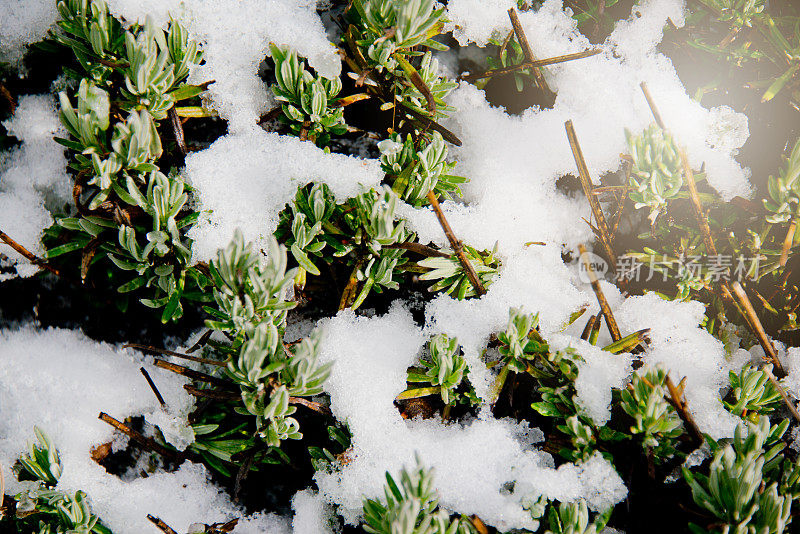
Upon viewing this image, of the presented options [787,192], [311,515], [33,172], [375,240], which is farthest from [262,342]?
[787,192]

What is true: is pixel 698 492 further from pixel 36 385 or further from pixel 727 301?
pixel 36 385

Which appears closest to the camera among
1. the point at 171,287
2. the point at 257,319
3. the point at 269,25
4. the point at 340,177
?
the point at 257,319

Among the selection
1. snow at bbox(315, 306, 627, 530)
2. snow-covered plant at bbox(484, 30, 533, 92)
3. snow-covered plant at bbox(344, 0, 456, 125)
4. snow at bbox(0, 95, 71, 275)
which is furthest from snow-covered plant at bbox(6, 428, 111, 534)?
snow-covered plant at bbox(484, 30, 533, 92)

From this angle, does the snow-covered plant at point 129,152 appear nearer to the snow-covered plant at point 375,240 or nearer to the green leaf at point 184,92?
the green leaf at point 184,92

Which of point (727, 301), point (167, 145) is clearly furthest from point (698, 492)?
Answer: point (167, 145)

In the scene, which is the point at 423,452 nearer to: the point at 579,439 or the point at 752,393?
the point at 579,439

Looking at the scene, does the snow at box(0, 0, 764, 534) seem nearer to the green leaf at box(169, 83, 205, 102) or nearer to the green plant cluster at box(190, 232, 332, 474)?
the green leaf at box(169, 83, 205, 102)
